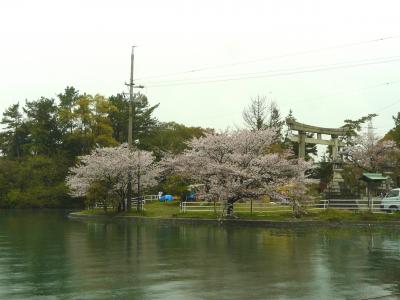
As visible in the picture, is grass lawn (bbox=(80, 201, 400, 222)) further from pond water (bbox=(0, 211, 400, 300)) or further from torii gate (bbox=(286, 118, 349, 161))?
torii gate (bbox=(286, 118, 349, 161))

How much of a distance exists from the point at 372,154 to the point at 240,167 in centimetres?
2574

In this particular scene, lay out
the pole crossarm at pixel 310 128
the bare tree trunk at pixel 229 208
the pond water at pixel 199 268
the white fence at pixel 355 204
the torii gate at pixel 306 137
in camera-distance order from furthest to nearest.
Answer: the torii gate at pixel 306 137
the pole crossarm at pixel 310 128
the white fence at pixel 355 204
the bare tree trunk at pixel 229 208
the pond water at pixel 199 268

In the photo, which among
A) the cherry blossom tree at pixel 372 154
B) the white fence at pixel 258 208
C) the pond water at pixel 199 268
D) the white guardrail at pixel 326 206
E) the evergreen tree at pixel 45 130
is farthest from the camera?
the evergreen tree at pixel 45 130

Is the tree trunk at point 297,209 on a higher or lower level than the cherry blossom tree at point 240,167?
lower

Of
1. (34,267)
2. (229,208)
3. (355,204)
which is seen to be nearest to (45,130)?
(229,208)

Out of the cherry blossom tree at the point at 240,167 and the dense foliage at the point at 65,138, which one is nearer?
the cherry blossom tree at the point at 240,167

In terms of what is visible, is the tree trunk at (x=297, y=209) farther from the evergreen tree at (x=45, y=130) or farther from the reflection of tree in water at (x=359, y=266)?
A: the evergreen tree at (x=45, y=130)

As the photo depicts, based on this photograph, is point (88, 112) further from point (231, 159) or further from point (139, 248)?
point (139, 248)

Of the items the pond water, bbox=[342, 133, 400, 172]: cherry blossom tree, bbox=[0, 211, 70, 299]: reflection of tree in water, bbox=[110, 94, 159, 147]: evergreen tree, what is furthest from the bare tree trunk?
bbox=[110, 94, 159, 147]: evergreen tree

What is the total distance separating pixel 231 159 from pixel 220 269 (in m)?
19.8

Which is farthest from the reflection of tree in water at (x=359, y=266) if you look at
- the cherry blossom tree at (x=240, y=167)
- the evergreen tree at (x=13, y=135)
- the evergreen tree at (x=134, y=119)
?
the evergreen tree at (x=13, y=135)

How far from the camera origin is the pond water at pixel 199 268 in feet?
30.8

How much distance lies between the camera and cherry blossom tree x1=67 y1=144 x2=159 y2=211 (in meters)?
37.0

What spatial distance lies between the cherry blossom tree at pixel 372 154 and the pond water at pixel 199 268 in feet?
107
